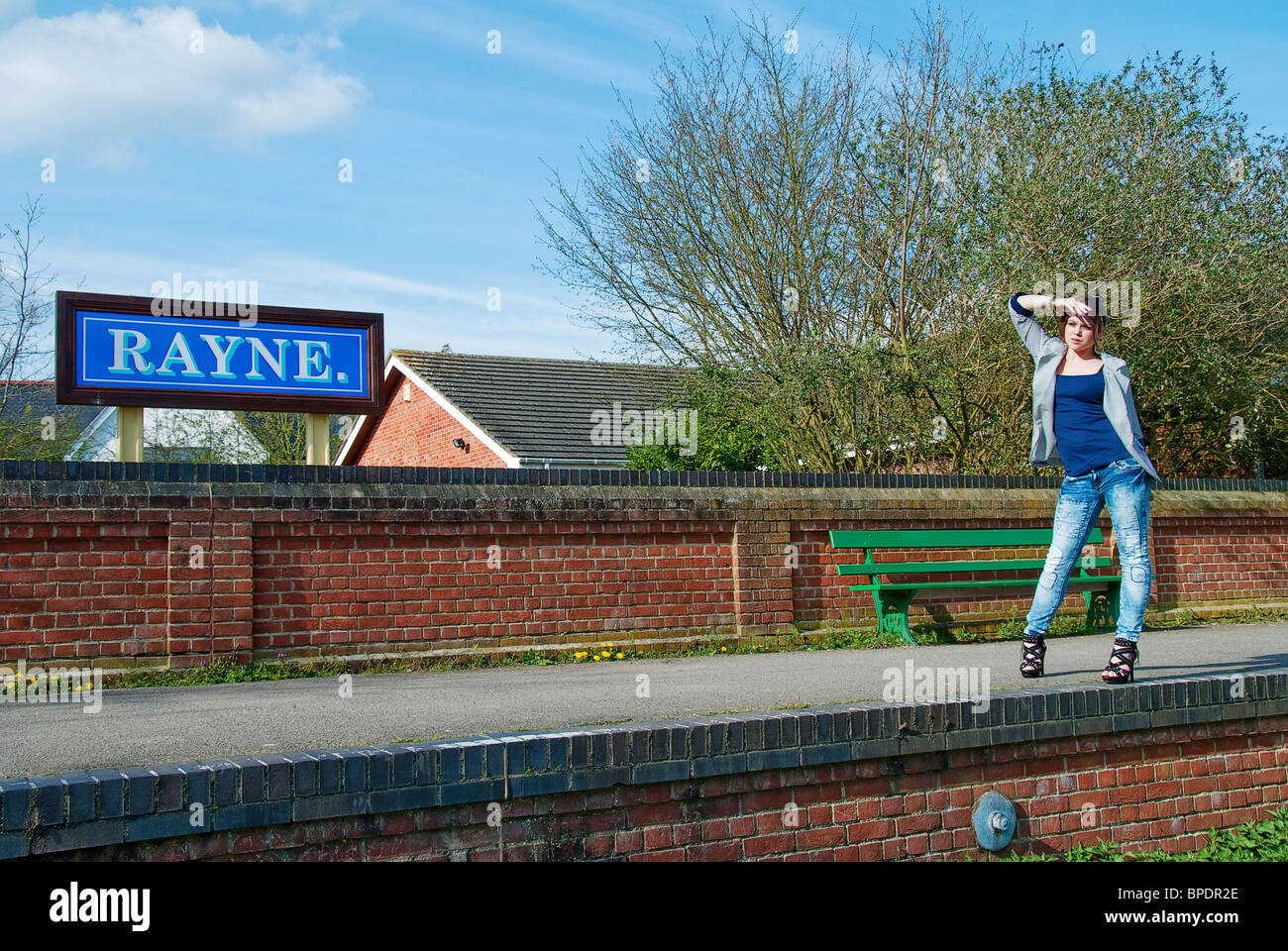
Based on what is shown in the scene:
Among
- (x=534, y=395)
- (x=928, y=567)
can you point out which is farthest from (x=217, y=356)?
(x=534, y=395)

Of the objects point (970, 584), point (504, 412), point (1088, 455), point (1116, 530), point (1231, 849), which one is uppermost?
point (504, 412)

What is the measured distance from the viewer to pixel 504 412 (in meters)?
23.2

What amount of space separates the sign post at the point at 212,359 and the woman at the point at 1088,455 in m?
5.53

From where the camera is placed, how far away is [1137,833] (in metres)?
5.57

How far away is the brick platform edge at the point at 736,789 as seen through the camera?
3574mm

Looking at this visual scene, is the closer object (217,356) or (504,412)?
(217,356)

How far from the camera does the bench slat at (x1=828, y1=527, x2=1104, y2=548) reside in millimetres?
9742

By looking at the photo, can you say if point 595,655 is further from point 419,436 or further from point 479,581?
point 419,436

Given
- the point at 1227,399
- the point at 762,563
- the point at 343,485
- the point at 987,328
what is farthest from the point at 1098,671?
the point at 1227,399

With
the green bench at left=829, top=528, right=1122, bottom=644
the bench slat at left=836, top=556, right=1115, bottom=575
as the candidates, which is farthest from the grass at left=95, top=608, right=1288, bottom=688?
the bench slat at left=836, top=556, right=1115, bottom=575

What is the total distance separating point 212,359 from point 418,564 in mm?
2429

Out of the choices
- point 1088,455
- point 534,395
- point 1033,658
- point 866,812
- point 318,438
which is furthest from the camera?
point 534,395

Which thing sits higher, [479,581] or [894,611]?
[479,581]

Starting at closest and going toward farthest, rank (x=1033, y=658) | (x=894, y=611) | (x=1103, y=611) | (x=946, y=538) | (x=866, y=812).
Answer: (x=866, y=812) → (x=1033, y=658) → (x=894, y=611) → (x=946, y=538) → (x=1103, y=611)
